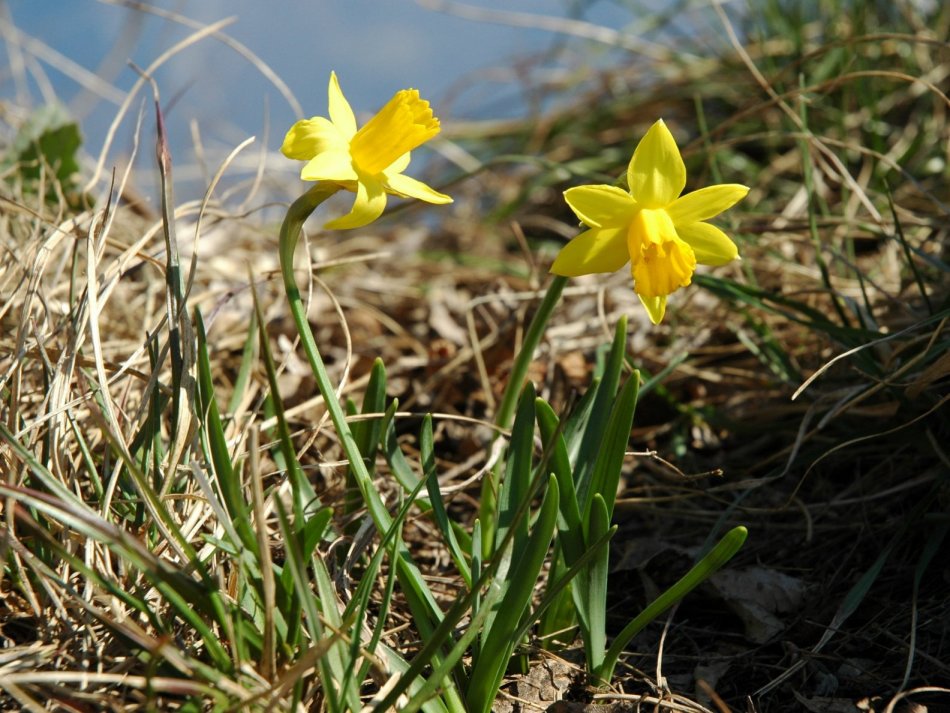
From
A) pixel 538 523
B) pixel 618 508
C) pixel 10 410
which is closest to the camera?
pixel 538 523

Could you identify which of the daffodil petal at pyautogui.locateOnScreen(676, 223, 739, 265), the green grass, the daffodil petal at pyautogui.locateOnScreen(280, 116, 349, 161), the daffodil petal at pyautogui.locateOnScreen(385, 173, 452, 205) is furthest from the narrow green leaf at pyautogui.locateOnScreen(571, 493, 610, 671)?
the daffodil petal at pyautogui.locateOnScreen(280, 116, 349, 161)

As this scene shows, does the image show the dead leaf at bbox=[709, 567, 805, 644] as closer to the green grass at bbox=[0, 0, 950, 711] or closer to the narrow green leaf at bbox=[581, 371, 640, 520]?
the green grass at bbox=[0, 0, 950, 711]

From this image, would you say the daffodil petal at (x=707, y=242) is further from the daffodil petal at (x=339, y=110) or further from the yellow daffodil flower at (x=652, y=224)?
the daffodil petal at (x=339, y=110)

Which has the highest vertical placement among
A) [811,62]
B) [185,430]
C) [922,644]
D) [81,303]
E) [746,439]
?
[811,62]

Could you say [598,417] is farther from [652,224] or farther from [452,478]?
[452,478]

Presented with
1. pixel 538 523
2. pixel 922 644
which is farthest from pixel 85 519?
pixel 922 644

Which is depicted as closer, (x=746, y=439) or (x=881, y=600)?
(x=881, y=600)

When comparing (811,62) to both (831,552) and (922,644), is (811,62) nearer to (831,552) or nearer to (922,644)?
(831,552)
